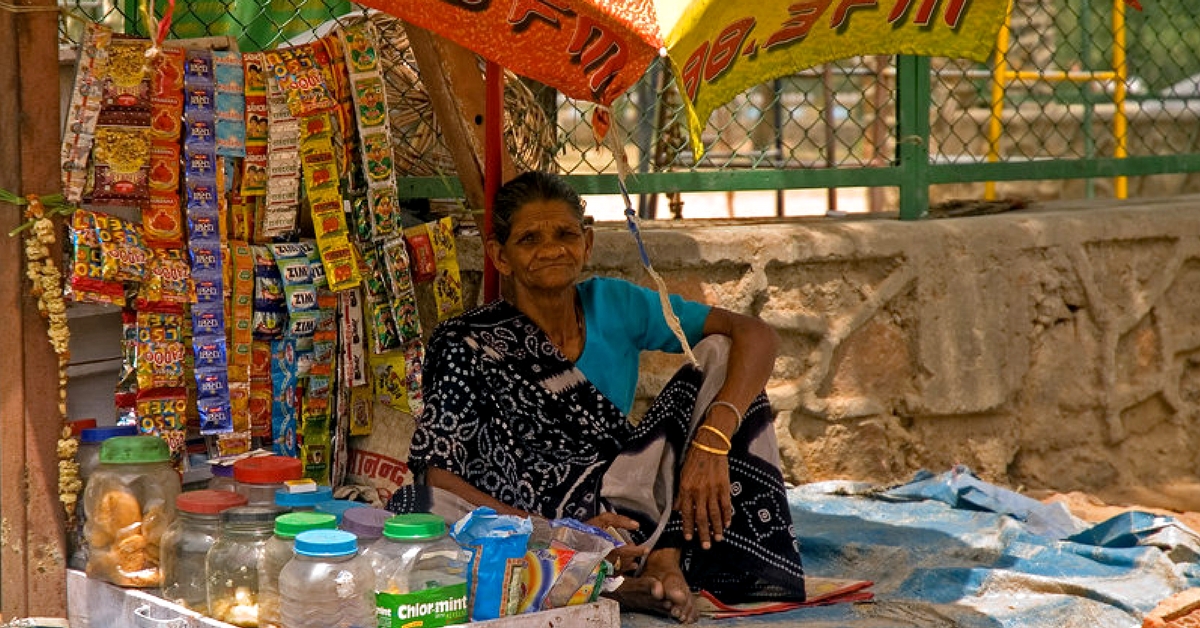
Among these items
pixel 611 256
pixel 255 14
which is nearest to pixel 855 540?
pixel 611 256

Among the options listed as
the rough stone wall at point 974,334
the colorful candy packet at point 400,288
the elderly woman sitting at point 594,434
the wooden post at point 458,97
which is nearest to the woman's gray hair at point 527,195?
the elderly woman sitting at point 594,434

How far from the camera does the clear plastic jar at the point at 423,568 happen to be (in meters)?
2.63

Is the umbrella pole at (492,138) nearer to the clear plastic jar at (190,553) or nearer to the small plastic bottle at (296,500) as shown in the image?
the small plastic bottle at (296,500)

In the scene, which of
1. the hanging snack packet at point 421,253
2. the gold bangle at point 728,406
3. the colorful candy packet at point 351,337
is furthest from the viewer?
the hanging snack packet at point 421,253

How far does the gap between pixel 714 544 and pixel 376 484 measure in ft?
3.20

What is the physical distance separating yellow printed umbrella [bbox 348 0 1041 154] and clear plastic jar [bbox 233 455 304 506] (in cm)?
94

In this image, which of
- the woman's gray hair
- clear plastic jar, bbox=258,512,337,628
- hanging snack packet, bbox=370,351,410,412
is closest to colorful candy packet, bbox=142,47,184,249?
hanging snack packet, bbox=370,351,410,412

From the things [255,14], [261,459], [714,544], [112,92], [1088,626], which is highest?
[255,14]

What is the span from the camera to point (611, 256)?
14.9ft

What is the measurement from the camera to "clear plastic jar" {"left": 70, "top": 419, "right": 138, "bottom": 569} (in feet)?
10.7

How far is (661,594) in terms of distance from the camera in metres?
3.34

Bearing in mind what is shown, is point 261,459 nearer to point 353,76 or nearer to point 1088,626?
point 353,76

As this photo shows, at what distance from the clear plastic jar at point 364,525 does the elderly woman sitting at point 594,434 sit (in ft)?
1.12

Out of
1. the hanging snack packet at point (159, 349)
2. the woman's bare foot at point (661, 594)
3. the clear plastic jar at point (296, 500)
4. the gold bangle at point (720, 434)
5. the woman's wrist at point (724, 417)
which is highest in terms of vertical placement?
the hanging snack packet at point (159, 349)
